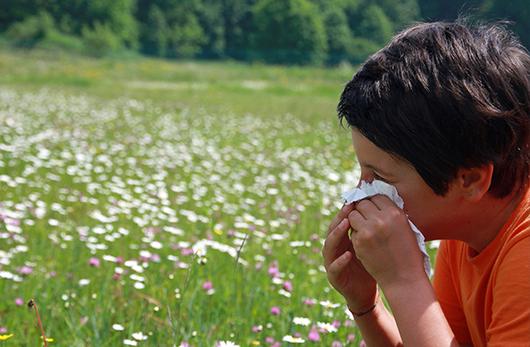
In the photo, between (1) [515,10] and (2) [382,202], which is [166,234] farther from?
(1) [515,10]

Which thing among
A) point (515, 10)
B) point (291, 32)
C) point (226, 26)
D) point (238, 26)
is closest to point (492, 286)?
point (515, 10)

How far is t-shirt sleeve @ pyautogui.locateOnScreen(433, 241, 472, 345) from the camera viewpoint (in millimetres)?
1499

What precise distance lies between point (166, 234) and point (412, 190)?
6.12 ft

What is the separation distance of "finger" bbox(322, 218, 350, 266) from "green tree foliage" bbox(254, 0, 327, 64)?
4845 cm

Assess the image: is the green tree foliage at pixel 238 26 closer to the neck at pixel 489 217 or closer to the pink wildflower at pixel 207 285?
the pink wildflower at pixel 207 285

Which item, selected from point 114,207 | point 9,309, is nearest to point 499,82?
point 9,309

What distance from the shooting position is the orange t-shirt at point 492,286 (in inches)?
43.9

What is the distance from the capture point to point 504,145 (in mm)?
1200

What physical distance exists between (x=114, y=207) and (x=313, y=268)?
1019mm

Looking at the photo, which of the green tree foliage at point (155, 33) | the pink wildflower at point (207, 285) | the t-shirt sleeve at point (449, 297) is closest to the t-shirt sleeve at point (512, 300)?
the t-shirt sleeve at point (449, 297)

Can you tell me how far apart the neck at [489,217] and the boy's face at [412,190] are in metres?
0.03

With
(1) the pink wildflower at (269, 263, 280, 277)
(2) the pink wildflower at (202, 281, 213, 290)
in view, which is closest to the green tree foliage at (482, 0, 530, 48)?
(1) the pink wildflower at (269, 263, 280, 277)

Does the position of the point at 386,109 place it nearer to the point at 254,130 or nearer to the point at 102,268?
the point at 102,268

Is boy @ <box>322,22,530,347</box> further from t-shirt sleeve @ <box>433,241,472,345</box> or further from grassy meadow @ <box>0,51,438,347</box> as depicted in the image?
grassy meadow @ <box>0,51,438,347</box>
